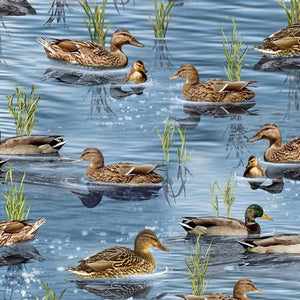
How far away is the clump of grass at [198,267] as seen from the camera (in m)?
15.2

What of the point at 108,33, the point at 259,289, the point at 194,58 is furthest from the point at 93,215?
the point at 108,33

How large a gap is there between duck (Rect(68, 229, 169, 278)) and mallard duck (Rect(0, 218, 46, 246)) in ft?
3.43

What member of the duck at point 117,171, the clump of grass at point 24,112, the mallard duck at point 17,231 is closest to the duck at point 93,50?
the clump of grass at point 24,112

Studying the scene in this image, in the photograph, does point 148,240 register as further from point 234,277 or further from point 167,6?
point 167,6

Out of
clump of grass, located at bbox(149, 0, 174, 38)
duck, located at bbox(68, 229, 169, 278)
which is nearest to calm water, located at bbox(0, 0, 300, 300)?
duck, located at bbox(68, 229, 169, 278)

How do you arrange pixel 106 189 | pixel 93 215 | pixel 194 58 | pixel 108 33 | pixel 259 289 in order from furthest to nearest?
pixel 108 33, pixel 194 58, pixel 106 189, pixel 93 215, pixel 259 289

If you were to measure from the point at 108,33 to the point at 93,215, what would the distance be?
848 centimetres

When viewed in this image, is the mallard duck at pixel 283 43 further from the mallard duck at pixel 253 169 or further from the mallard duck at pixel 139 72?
the mallard duck at pixel 253 169

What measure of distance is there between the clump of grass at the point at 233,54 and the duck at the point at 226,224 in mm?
4744

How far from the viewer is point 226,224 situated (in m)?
17.4

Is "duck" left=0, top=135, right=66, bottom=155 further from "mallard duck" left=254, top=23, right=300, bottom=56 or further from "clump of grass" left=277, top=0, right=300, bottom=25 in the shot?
"clump of grass" left=277, top=0, right=300, bottom=25

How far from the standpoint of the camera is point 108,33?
2597 centimetres

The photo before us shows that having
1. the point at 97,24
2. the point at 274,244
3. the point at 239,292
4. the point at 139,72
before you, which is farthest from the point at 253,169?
the point at 97,24

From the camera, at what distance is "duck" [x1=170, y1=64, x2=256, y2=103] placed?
22.3m
